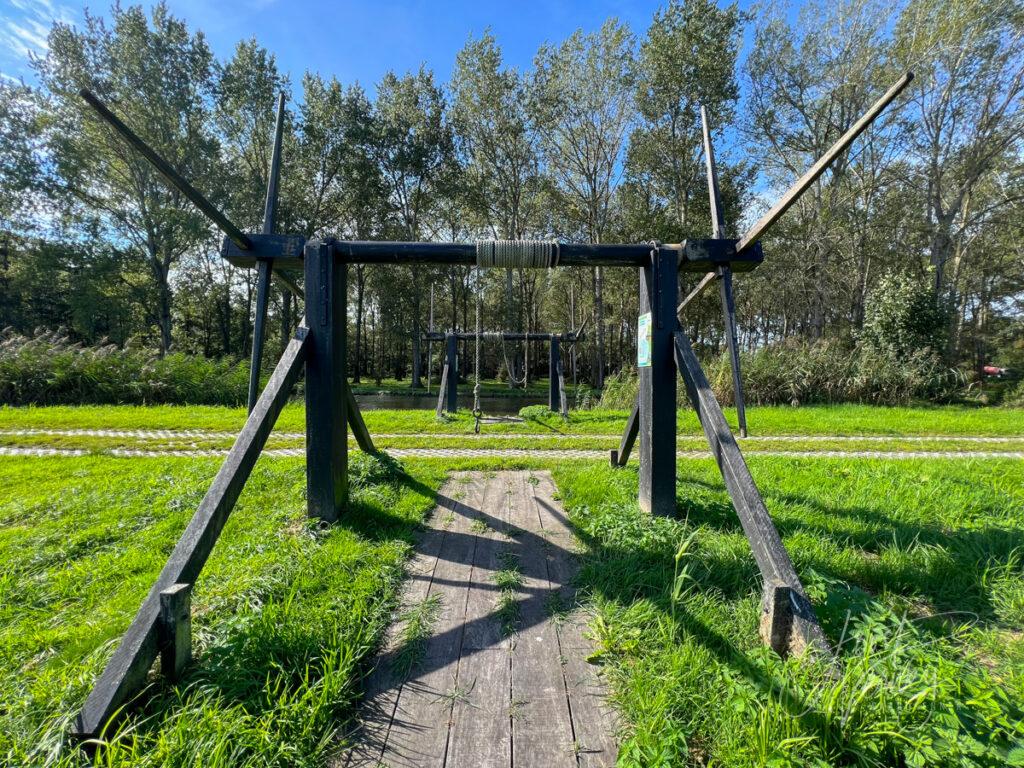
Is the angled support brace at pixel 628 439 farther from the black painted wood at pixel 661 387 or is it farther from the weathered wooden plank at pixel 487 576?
the weathered wooden plank at pixel 487 576

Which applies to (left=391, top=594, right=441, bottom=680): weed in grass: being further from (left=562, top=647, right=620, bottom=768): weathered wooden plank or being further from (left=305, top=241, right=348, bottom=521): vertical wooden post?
(left=305, top=241, right=348, bottom=521): vertical wooden post

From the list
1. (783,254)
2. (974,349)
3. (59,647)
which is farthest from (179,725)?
(974,349)

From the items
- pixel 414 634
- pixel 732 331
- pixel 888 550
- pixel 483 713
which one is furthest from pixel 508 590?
pixel 888 550

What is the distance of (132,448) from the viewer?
239 inches

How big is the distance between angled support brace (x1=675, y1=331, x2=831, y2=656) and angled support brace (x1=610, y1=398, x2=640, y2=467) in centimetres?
126

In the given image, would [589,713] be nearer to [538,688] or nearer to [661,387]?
[538,688]

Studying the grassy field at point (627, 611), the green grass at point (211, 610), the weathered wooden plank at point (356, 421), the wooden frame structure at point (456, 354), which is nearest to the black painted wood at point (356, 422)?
the weathered wooden plank at point (356, 421)

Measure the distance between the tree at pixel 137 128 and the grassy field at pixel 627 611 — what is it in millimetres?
22238

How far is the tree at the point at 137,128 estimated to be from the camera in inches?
752

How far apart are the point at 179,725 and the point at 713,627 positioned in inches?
82.4

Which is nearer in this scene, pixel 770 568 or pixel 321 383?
pixel 770 568

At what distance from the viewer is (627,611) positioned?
2.20m

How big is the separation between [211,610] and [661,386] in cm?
305

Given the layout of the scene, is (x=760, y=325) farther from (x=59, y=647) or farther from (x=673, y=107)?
(x=59, y=647)
